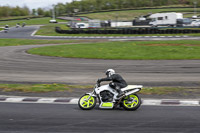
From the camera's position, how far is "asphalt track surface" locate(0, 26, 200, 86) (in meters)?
14.8

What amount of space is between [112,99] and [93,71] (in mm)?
8379

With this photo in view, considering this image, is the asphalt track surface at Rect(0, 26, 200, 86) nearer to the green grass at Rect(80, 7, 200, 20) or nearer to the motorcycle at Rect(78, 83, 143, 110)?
the motorcycle at Rect(78, 83, 143, 110)

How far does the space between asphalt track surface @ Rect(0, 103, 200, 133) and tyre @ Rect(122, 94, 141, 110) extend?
0.51ft

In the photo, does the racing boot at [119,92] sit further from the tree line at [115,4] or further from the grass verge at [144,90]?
the tree line at [115,4]

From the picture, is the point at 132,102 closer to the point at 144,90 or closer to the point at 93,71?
the point at 144,90

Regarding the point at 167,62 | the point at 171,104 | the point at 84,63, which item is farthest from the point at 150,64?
the point at 171,104

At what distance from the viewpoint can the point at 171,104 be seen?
31.5 feet

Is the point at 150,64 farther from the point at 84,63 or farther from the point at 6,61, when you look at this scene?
the point at 6,61

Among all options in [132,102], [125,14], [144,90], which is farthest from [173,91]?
[125,14]

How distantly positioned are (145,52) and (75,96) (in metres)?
15.1

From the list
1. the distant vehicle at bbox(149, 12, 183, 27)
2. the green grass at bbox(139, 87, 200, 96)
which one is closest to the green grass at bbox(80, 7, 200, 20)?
the distant vehicle at bbox(149, 12, 183, 27)

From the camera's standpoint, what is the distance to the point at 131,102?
29.8 feet

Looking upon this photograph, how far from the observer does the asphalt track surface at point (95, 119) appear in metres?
7.37

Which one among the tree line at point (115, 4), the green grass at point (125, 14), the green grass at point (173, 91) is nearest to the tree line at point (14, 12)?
the tree line at point (115, 4)
